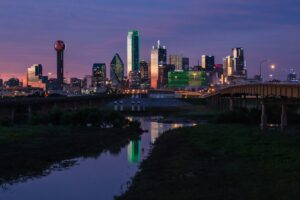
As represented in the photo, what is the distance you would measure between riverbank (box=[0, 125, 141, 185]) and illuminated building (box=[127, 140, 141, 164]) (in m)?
1.43

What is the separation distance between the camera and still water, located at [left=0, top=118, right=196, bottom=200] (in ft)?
135

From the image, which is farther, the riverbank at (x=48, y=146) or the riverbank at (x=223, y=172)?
the riverbank at (x=48, y=146)

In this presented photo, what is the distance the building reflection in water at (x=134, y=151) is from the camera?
208 ft

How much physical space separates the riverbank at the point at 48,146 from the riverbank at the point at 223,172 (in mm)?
10109

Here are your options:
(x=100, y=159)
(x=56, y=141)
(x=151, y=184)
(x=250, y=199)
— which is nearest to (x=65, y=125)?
(x=56, y=141)

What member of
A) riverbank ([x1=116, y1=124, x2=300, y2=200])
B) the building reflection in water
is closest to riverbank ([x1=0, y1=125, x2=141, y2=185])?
the building reflection in water

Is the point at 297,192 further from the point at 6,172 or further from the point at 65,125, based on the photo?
the point at 65,125

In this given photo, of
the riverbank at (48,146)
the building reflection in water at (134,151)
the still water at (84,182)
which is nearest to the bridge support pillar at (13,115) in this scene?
the riverbank at (48,146)

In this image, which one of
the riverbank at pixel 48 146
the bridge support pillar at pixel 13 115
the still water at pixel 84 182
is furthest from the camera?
the bridge support pillar at pixel 13 115

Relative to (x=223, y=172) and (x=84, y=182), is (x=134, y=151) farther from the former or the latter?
(x=223, y=172)

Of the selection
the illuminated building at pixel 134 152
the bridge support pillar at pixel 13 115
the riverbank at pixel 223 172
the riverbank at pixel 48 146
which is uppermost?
the bridge support pillar at pixel 13 115

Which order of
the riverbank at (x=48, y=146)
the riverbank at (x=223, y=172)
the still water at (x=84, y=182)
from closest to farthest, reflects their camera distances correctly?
the riverbank at (x=223, y=172) < the still water at (x=84, y=182) < the riverbank at (x=48, y=146)

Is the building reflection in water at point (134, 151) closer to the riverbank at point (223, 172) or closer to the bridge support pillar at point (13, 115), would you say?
the riverbank at point (223, 172)

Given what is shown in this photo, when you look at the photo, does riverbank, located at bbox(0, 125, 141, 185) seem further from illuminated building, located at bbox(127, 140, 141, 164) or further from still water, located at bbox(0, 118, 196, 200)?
still water, located at bbox(0, 118, 196, 200)
